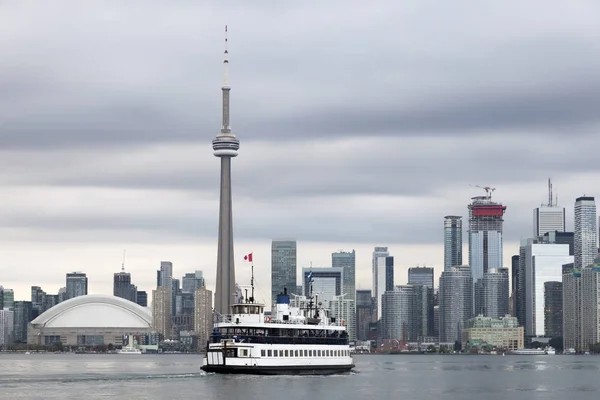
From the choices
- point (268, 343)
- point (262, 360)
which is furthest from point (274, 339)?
point (262, 360)

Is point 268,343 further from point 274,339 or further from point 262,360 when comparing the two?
point 262,360

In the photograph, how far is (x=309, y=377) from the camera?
16925 cm

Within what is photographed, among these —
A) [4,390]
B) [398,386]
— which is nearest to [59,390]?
[4,390]

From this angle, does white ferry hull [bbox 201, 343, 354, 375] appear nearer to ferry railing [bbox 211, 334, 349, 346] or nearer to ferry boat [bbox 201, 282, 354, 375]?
ferry boat [bbox 201, 282, 354, 375]

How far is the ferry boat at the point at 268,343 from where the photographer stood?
16000 centimetres

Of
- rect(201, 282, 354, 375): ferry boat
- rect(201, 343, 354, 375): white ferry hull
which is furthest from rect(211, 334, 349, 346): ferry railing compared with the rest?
rect(201, 343, 354, 375): white ferry hull

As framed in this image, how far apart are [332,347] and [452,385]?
2286cm

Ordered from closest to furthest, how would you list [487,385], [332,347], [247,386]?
[247,386]
[332,347]
[487,385]

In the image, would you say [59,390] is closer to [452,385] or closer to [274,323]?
[274,323]

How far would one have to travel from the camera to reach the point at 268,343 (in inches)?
6368

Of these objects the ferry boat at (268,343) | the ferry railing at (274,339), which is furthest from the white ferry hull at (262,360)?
the ferry railing at (274,339)

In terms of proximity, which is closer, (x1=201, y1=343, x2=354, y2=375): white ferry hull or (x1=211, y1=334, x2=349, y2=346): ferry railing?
(x1=211, y1=334, x2=349, y2=346): ferry railing

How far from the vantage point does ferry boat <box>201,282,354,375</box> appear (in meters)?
160

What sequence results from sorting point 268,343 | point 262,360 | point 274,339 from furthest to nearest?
1. point 274,339
2. point 268,343
3. point 262,360
